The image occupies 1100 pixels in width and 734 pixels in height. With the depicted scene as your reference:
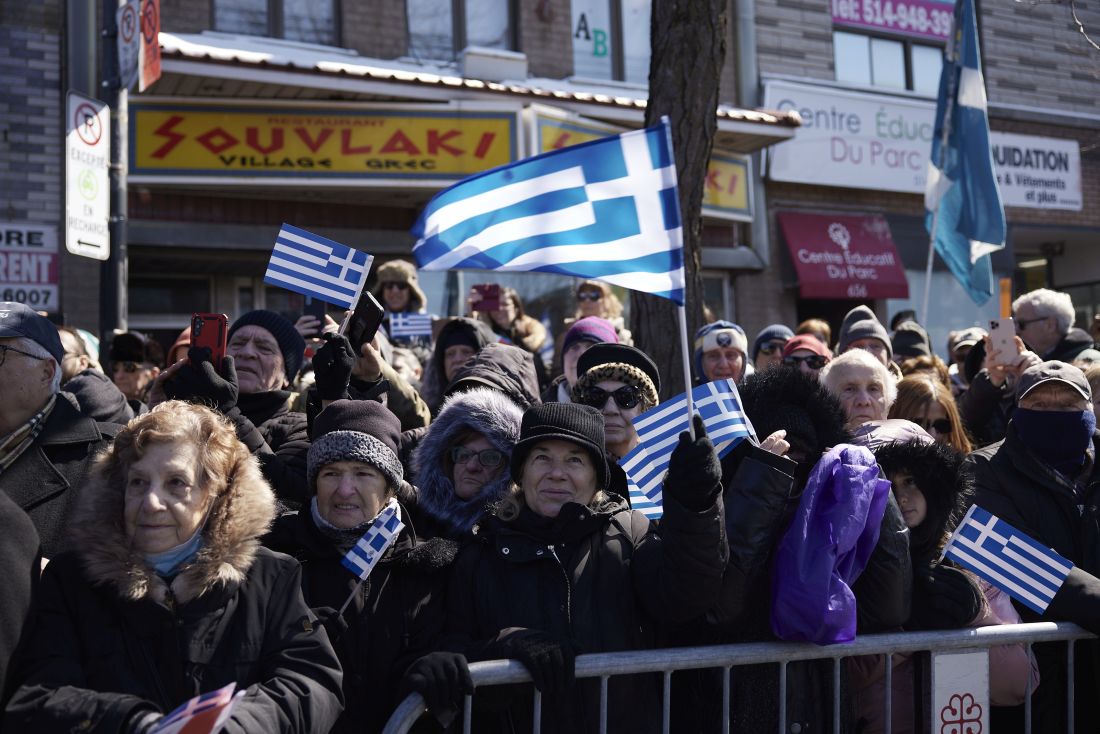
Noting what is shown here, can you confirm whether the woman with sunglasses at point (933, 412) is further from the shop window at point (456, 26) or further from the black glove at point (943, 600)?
the shop window at point (456, 26)

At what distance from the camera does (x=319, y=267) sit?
4.11 metres

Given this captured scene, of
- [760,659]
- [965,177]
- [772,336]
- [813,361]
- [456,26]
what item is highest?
[456,26]

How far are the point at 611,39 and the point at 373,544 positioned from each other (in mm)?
10928

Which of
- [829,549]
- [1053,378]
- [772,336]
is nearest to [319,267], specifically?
[829,549]

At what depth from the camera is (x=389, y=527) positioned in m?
3.17

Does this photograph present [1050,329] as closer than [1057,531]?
No

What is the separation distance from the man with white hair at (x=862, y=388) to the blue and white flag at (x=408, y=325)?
2766mm

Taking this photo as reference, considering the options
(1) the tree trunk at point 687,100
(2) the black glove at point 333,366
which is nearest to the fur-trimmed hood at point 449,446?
(2) the black glove at point 333,366

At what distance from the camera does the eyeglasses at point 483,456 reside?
12.3 feet

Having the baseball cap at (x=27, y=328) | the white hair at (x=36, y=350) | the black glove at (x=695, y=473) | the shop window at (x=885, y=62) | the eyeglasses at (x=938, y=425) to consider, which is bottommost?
the black glove at (x=695, y=473)

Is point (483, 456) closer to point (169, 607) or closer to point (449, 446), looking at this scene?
point (449, 446)

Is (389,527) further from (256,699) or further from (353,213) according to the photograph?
(353,213)

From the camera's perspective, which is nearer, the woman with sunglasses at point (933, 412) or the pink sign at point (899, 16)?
the woman with sunglasses at point (933, 412)

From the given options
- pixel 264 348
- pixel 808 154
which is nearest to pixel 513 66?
pixel 808 154
